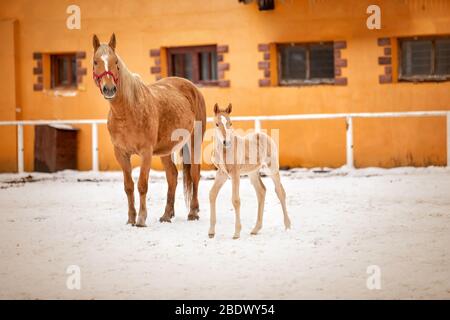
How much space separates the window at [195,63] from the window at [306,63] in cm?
168

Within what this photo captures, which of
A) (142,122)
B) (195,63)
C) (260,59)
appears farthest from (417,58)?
(142,122)

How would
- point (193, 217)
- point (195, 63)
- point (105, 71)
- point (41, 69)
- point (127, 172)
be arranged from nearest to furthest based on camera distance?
point (105, 71) → point (127, 172) → point (193, 217) → point (195, 63) → point (41, 69)

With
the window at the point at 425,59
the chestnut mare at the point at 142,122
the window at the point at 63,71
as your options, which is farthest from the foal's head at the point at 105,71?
the window at the point at 63,71

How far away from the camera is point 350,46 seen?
15.4m

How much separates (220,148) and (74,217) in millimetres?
2950

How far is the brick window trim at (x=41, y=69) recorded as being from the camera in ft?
56.9

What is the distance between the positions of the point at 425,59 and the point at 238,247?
10.2 m

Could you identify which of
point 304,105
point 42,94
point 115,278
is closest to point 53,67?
point 42,94

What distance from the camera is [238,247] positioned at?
6.78 m

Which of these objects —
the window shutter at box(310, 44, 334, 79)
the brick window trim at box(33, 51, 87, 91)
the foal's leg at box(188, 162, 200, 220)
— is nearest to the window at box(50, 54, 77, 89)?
the brick window trim at box(33, 51, 87, 91)

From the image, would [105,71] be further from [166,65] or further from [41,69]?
[41,69]

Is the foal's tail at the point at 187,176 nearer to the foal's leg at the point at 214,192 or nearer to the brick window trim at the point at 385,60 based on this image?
the foal's leg at the point at 214,192
